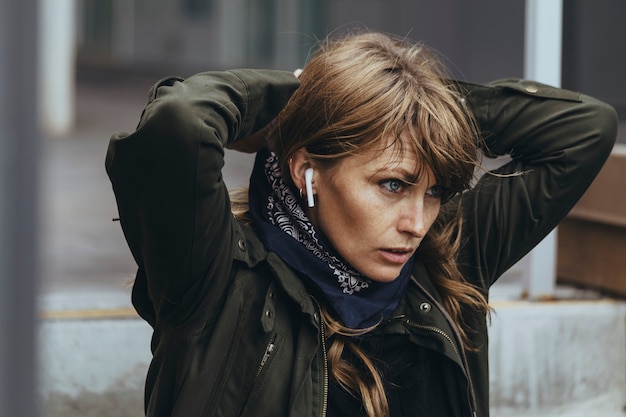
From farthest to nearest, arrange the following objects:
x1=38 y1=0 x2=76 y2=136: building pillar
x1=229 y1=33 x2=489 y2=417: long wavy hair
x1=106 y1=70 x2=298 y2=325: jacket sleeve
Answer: x1=38 y1=0 x2=76 y2=136: building pillar < x1=229 y1=33 x2=489 y2=417: long wavy hair < x1=106 y1=70 x2=298 y2=325: jacket sleeve

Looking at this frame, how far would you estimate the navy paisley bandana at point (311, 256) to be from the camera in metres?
2.03

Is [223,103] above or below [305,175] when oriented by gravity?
above

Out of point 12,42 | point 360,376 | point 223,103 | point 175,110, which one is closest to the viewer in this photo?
point 12,42

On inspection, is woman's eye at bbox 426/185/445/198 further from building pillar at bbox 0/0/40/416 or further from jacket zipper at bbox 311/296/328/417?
building pillar at bbox 0/0/40/416

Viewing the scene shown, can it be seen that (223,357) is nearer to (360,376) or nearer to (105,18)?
(360,376)

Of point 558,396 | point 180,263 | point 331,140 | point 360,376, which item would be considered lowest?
point 558,396

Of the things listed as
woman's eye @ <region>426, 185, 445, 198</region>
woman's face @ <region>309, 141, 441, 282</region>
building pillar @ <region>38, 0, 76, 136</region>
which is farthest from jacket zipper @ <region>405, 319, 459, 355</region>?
building pillar @ <region>38, 0, 76, 136</region>

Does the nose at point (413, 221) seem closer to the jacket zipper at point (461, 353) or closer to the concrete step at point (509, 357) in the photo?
the jacket zipper at point (461, 353)

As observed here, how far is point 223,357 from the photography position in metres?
1.86

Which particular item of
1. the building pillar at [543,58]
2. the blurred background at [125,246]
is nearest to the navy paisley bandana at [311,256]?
the blurred background at [125,246]

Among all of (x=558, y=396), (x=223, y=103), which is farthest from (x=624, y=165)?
(x=223, y=103)

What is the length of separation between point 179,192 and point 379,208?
0.46 m

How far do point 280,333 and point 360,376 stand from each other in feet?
0.63

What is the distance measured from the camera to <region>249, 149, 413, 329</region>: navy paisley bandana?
2.03 metres
